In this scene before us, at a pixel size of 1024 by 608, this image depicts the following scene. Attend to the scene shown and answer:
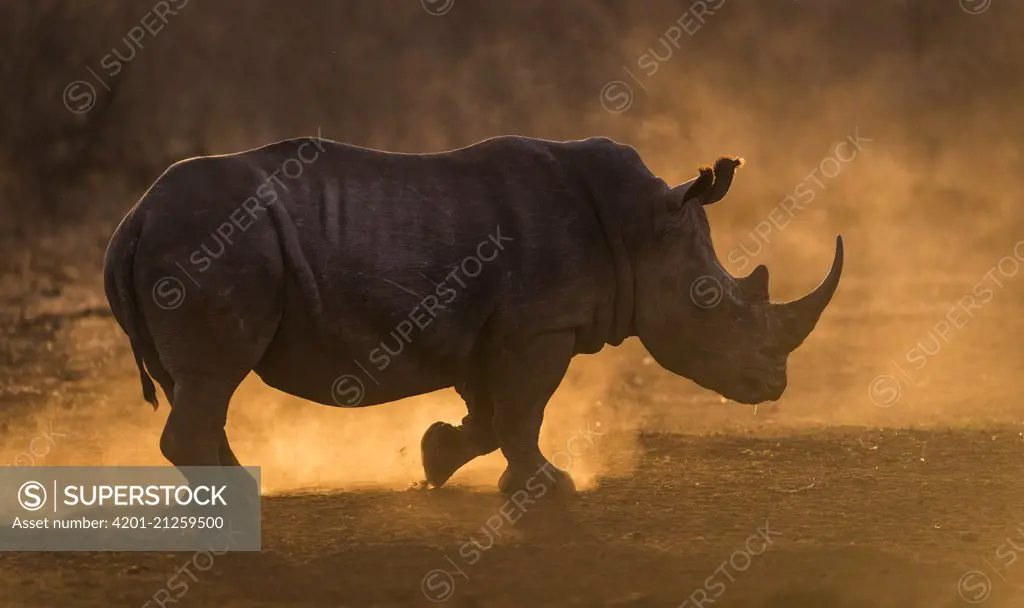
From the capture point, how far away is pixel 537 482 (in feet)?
26.3

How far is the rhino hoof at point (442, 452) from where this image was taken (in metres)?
8.43

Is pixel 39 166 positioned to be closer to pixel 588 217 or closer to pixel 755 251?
pixel 755 251

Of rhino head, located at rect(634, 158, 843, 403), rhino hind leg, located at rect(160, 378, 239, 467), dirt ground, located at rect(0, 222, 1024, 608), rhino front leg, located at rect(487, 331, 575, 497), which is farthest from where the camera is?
rhino head, located at rect(634, 158, 843, 403)

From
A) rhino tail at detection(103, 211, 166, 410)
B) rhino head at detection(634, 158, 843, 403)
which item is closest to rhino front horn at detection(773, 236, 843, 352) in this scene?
rhino head at detection(634, 158, 843, 403)

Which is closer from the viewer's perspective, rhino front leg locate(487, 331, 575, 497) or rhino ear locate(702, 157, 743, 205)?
rhino front leg locate(487, 331, 575, 497)

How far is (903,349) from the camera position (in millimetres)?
15625

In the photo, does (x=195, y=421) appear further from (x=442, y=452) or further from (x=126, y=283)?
(x=442, y=452)

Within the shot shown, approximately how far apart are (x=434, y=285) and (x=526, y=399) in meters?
0.87

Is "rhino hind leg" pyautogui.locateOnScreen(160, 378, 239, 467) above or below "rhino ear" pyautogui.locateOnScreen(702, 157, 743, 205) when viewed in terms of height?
below

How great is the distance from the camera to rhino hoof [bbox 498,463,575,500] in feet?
26.3

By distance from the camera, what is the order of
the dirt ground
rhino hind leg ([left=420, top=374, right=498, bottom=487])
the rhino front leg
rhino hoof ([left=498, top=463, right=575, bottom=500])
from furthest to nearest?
rhino hind leg ([left=420, top=374, right=498, bottom=487]), rhino hoof ([left=498, top=463, right=575, bottom=500]), the rhino front leg, the dirt ground

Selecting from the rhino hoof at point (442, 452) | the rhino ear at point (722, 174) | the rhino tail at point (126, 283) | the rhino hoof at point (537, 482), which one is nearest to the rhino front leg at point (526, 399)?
the rhino hoof at point (537, 482)

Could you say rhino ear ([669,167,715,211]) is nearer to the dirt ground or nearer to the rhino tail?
the dirt ground

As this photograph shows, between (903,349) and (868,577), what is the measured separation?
9726 millimetres
